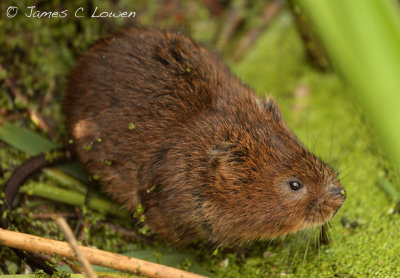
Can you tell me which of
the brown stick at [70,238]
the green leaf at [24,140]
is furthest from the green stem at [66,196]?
the brown stick at [70,238]

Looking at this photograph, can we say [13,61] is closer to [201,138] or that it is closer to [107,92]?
[107,92]

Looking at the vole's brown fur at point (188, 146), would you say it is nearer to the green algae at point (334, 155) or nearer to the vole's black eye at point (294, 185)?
the vole's black eye at point (294, 185)

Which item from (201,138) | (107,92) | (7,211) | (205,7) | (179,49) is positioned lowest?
(7,211)

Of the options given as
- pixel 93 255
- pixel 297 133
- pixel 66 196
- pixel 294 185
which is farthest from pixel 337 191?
pixel 66 196

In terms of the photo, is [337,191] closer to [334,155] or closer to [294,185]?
[294,185]

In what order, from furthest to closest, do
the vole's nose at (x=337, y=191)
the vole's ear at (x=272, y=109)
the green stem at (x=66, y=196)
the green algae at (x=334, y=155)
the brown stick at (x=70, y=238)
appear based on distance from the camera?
the green stem at (x=66, y=196) → the vole's ear at (x=272, y=109) → the green algae at (x=334, y=155) → the vole's nose at (x=337, y=191) → the brown stick at (x=70, y=238)

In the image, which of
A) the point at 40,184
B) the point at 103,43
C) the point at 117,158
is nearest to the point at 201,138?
the point at 117,158
